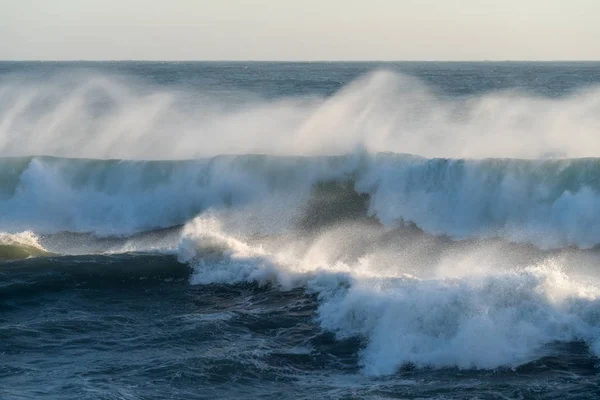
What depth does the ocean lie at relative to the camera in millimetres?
12719

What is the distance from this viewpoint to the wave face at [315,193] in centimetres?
2145

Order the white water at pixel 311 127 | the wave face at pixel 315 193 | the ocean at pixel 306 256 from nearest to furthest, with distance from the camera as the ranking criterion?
the ocean at pixel 306 256 → the wave face at pixel 315 193 → the white water at pixel 311 127

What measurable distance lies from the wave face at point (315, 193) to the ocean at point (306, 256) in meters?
0.06

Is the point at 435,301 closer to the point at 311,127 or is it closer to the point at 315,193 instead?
the point at 315,193

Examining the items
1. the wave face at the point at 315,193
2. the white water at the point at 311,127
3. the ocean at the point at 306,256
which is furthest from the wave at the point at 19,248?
the white water at the point at 311,127

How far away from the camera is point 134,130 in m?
35.4

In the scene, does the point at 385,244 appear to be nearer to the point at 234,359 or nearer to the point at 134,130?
the point at 234,359

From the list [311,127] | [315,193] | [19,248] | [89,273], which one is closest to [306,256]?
[89,273]

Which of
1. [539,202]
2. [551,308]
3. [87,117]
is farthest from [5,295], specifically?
[87,117]

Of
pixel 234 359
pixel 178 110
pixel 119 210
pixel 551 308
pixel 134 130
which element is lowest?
pixel 234 359

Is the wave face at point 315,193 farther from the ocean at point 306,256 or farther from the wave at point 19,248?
the wave at point 19,248

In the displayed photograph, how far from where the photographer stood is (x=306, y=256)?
19.4 meters

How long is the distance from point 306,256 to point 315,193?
550 centimetres

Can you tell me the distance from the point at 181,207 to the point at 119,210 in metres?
1.96
